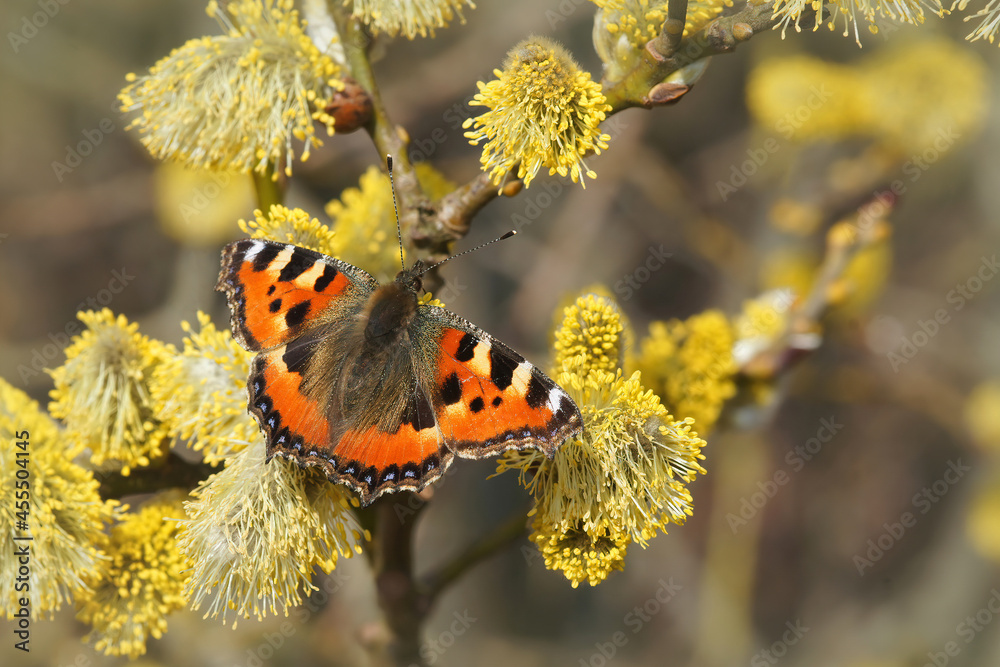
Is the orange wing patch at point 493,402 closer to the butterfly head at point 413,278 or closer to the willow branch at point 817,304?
the butterfly head at point 413,278

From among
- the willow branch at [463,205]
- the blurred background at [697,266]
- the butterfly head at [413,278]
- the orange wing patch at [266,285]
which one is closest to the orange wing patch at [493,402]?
the butterfly head at [413,278]

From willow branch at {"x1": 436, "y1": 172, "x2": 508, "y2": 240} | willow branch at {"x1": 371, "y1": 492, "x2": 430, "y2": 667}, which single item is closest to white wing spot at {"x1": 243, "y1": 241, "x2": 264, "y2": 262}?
willow branch at {"x1": 436, "y1": 172, "x2": 508, "y2": 240}

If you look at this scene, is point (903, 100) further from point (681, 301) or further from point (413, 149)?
point (413, 149)

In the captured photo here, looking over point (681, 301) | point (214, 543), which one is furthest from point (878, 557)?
point (214, 543)

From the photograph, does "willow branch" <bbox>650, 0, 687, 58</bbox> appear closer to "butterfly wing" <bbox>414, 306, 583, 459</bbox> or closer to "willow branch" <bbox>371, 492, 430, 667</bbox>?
"butterfly wing" <bbox>414, 306, 583, 459</bbox>

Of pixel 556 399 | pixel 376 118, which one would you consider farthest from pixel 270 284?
pixel 556 399

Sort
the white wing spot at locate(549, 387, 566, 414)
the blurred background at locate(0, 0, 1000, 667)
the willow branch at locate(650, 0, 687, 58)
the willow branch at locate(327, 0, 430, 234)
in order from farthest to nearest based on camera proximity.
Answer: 1. the blurred background at locate(0, 0, 1000, 667)
2. the willow branch at locate(327, 0, 430, 234)
3. the white wing spot at locate(549, 387, 566, 414)
4. the willow branch at locate(650, 0, 687, 58)
